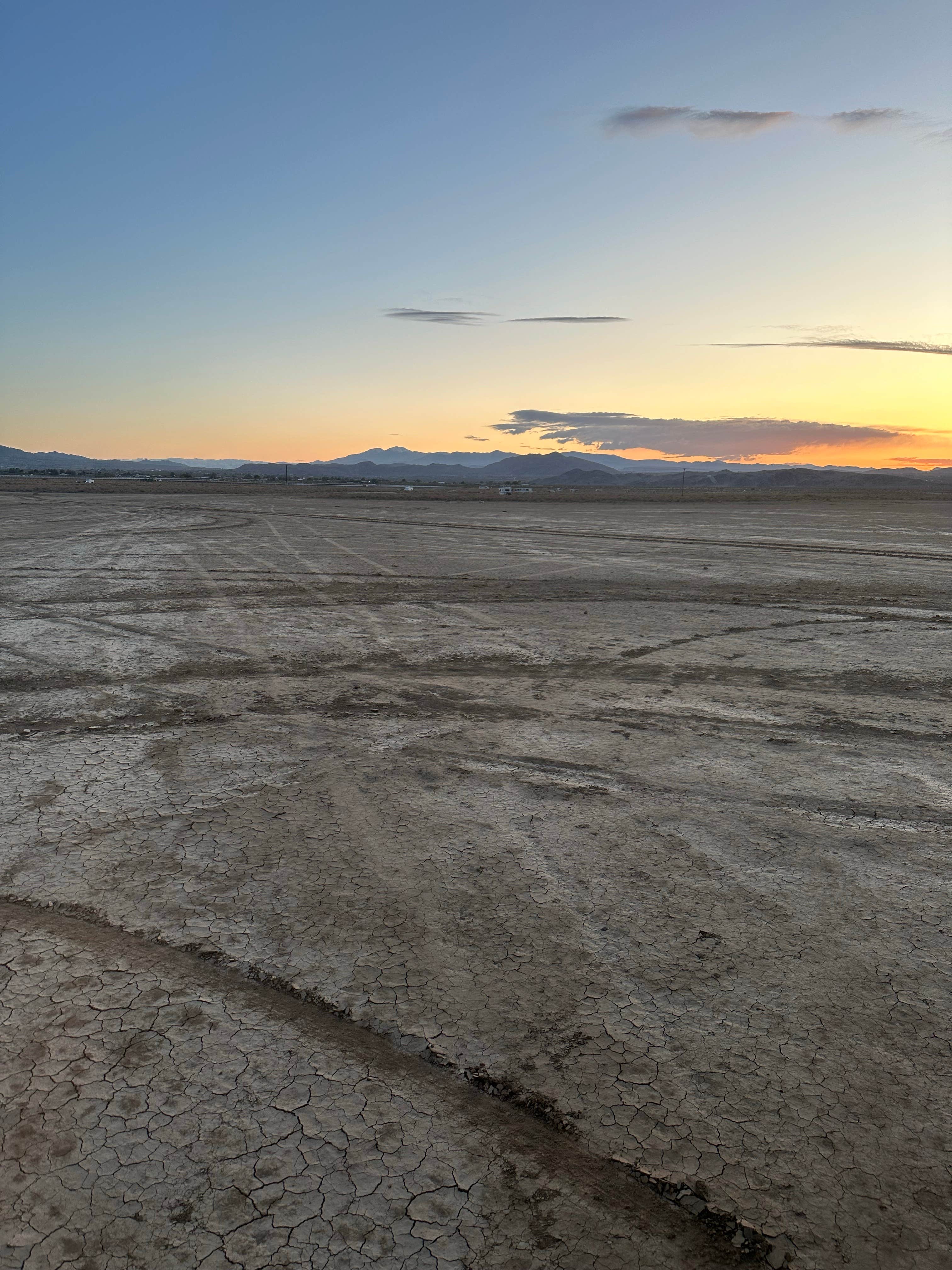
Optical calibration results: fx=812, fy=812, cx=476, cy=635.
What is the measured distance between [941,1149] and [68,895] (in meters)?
3.48

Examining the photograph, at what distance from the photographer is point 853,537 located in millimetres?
24797

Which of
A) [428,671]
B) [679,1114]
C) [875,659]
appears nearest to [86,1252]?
[679,1114]

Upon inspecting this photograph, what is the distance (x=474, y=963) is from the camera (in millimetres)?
3213

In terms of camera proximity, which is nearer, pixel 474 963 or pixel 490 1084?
pixel 490 1084

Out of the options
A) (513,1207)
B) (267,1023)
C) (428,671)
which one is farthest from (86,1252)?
(428,671)

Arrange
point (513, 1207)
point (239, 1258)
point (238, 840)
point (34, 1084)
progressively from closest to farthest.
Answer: point (239, 1258)
point (513, 1207)
point (34, 1084)
point (238, 840)

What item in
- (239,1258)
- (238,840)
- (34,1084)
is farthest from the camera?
(238,840)

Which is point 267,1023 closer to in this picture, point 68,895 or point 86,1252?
point 86,1252

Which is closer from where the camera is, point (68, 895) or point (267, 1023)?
point (267, 1023)

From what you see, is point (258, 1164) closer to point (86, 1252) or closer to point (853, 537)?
point (86, 1252)

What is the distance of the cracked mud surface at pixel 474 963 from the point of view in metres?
2.19

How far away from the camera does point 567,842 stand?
A: 428 centimetres

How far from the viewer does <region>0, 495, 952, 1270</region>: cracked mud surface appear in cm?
219

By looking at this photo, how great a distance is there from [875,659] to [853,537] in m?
18.2
